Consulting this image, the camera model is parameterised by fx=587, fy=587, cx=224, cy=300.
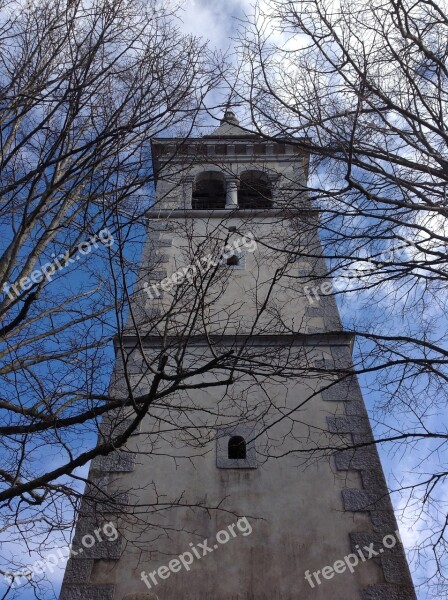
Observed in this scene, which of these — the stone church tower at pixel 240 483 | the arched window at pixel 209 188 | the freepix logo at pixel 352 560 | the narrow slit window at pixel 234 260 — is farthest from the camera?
the arched window at pixel 209 188

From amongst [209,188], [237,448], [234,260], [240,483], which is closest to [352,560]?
[240,483]

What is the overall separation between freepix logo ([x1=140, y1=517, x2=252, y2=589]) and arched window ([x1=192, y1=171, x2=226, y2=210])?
7.82 metres

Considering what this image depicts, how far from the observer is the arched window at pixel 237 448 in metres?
6.26

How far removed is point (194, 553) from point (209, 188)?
8.79m


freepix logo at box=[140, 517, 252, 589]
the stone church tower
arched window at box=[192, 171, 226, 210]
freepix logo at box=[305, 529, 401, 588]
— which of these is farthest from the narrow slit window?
freepix logo at box=[305, 529, 401, 588]

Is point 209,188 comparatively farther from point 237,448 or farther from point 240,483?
point 240,483

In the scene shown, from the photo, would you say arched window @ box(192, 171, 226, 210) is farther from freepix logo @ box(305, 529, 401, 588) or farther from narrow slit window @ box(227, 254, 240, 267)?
freepix logo @ box(305, 529, 401, 588)

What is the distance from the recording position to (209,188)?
1275 cm

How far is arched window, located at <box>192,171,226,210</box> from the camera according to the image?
40.2 feet

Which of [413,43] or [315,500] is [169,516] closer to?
[315,500]

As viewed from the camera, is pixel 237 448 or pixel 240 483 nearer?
pixel 240 483

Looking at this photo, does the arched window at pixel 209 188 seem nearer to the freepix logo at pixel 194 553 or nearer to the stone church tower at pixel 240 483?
the stone church tower at pixel 240 483

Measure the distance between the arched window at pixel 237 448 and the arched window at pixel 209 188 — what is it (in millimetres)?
6737

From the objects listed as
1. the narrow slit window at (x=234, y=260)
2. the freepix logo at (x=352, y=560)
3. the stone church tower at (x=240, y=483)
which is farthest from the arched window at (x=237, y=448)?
the narrow slit window at (x=234, y=260)
